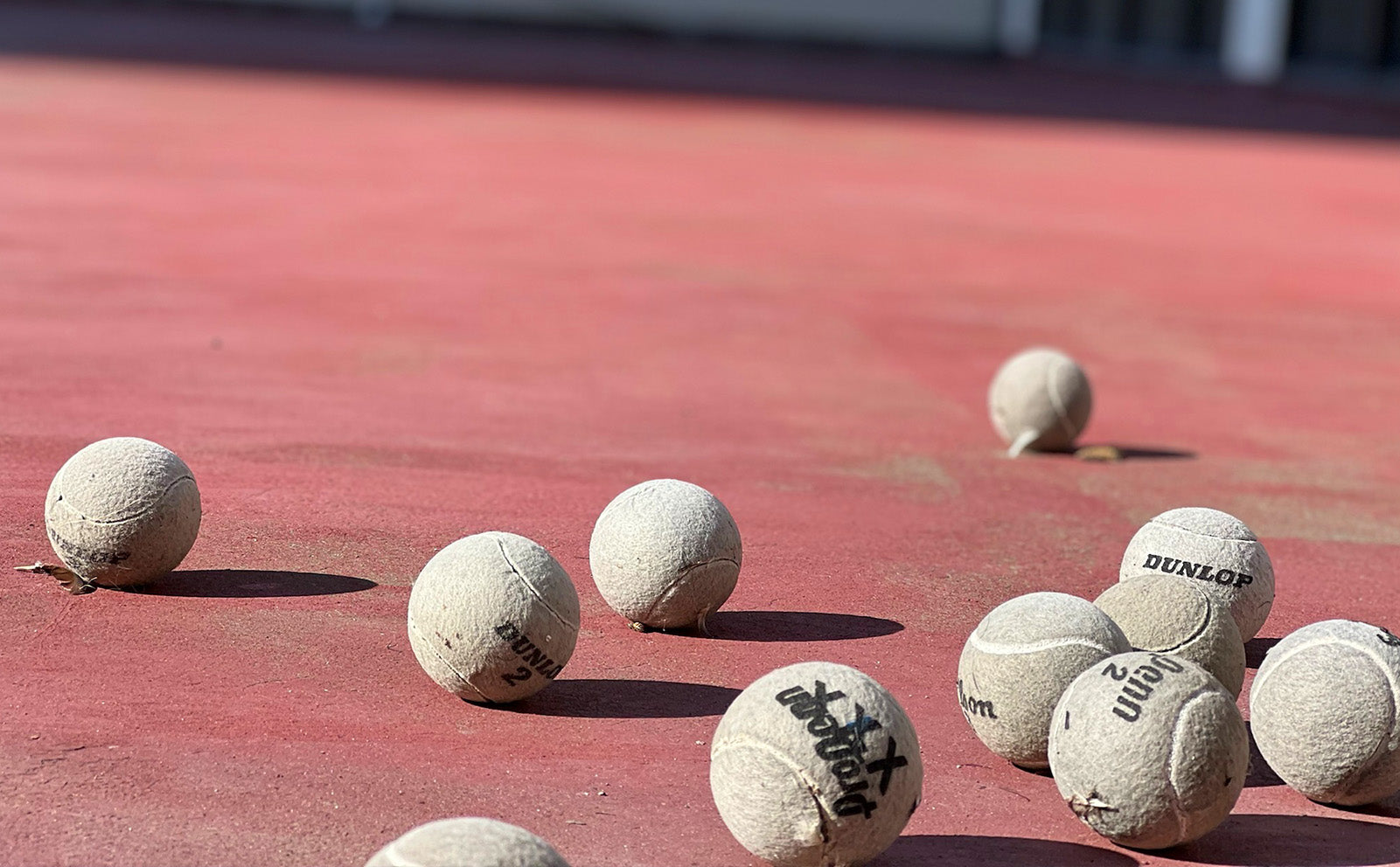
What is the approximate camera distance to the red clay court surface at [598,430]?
5848mm

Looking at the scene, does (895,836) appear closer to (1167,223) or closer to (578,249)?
(578,249)

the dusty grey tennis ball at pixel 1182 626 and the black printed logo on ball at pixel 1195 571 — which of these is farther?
the black printed logo on ball at pixel 1195 571

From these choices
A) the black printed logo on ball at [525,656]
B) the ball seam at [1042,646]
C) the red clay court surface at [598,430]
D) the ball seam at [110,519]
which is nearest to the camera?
the red clay court surface at [598,430]

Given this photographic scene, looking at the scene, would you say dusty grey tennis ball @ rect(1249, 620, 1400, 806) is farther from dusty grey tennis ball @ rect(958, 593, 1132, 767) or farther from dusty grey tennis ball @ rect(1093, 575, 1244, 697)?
dusty grey tennis ball @ rect(958, 593, 1132, 767)

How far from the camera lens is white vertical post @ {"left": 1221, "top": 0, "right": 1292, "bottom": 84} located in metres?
44.9

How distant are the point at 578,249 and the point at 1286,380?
7590 mm

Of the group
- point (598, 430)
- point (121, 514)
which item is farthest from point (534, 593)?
point (598, 430)

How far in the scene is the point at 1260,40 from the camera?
45281mm

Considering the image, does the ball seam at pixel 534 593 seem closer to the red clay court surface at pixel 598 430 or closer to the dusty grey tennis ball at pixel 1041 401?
the red clay court surface at pixel 598 430

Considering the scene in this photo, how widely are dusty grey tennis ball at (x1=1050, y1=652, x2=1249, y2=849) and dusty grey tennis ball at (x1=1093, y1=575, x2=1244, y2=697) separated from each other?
2.43 feet

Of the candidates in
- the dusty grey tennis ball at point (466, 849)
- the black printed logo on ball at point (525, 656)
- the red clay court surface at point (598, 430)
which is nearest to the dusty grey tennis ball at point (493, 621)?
the black printed logo on ball at point (525, 656)

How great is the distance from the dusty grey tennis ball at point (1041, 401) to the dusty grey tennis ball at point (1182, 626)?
183 inches

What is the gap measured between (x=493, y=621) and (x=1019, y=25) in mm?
51715

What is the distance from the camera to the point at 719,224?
2053 centimetres
